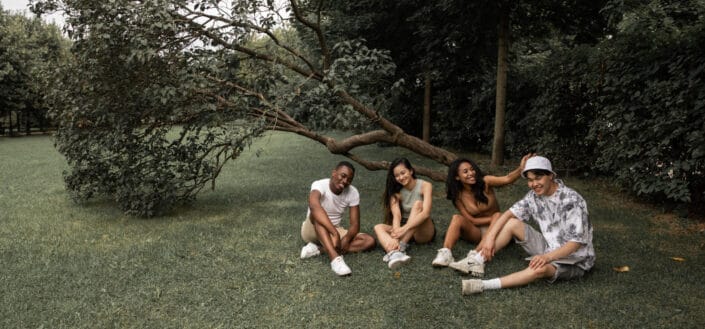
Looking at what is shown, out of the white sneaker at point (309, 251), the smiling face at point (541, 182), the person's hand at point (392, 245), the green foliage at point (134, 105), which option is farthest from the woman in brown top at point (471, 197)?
the green foliage at point (134, 105)

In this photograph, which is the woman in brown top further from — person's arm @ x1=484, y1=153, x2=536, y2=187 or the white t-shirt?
the white t-shirt

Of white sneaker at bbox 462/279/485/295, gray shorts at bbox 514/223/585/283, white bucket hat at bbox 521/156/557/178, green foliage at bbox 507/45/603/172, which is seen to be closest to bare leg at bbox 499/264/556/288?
gray shorts at bbox 514/223/585/283

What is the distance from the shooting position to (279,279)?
475 centimetres

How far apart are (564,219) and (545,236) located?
0.27 metres

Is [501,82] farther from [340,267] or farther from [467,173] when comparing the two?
[340,267]

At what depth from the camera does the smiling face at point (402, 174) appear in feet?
17.5

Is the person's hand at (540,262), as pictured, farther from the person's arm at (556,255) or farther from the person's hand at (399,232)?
the person's hand at (399,232)

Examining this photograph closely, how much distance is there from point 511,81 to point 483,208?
8.13 m

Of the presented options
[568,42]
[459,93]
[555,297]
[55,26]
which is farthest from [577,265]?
[55,26]

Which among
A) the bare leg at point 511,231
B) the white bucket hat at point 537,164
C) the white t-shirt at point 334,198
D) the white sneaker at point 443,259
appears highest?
the white bucket hat at point 537,164

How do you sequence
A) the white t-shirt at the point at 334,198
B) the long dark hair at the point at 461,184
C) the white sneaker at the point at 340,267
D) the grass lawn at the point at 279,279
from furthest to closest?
1. the white t-shirt at the point at 334,198
2. the long dark hair at the point at 461,184
3. the white sneaker at the point at 340,267
4. the grass lawn at the point at 279,279

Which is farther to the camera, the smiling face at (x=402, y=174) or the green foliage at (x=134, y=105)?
the green foliage at (x=134, y=105)

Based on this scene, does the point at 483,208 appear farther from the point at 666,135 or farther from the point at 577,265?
the point at 666,135

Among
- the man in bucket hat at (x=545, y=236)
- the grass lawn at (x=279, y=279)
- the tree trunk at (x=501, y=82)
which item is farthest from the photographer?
the tree trunk at (x=501, y=82)
